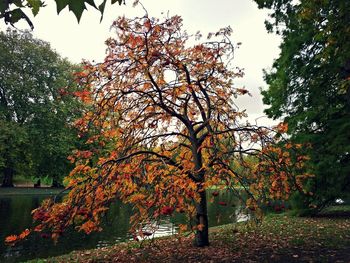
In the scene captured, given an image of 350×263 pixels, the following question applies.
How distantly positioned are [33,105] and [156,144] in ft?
96.5

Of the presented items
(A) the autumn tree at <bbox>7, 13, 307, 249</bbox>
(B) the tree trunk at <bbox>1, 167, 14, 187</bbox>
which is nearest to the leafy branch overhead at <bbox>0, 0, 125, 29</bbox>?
(A) the autumn tree at <bbox>7, 13, 307, 249</bbox>

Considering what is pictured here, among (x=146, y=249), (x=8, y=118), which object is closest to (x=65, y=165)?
(x=8, y=118)

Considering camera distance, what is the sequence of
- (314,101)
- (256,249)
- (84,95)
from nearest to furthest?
(84,95) → (256,249) → (314,101)

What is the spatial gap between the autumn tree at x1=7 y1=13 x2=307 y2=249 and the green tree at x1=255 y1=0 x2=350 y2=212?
475cm

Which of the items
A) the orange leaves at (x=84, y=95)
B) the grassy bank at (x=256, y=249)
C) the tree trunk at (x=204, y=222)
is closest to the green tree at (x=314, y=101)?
the grassy bank at (x=256, y=249)

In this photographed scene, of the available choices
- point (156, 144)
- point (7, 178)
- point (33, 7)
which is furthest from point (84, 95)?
point (7, 178)

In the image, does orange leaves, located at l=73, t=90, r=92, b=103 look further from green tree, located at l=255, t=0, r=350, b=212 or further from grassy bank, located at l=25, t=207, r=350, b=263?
green tree, located at l=255, t=0, r=350, b=212

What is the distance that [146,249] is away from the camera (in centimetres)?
945

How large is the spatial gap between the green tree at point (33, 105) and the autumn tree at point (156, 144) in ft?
84.0

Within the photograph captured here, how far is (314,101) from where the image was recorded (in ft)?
43.1

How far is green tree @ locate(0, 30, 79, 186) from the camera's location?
33375 millimetres

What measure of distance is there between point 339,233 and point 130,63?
8000 mm

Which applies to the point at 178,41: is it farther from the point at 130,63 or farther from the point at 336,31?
Result: the point at 336,31

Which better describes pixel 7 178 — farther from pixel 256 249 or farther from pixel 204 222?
pixel 256 249
